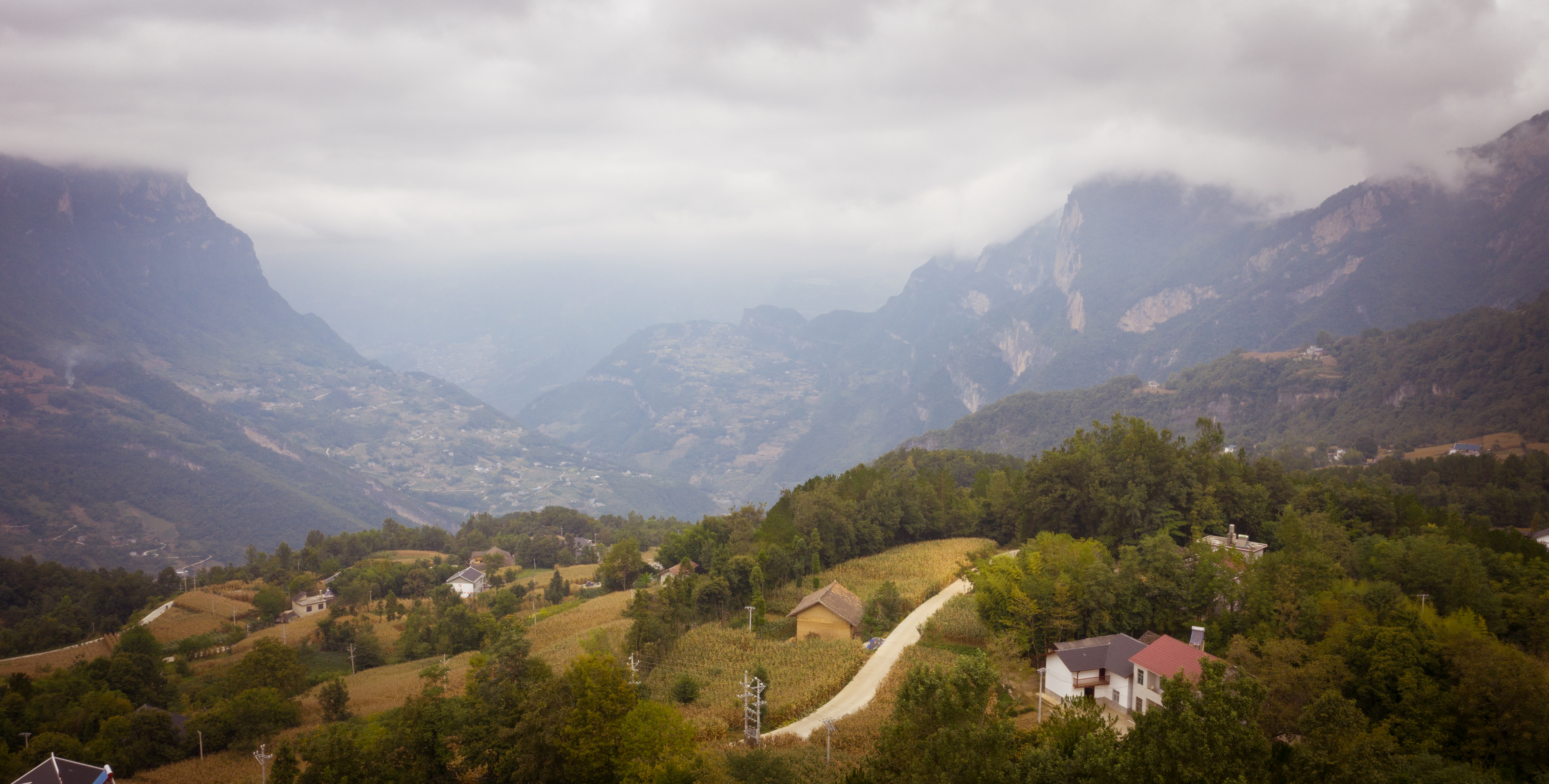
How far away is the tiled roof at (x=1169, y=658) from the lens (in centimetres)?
2636

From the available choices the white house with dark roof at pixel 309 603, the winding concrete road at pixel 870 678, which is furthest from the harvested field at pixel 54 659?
the winding concrete road at pixel 870 678

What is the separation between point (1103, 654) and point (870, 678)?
29.7ft

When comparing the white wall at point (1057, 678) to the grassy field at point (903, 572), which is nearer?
the white wall at point (1057, 678)

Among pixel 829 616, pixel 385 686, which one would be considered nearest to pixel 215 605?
pixel 385 686

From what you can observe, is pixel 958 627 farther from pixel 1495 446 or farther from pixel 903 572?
pixel 1495 446

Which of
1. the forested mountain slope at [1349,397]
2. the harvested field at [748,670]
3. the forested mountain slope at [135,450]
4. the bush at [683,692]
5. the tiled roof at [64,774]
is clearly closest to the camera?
the tiled roof at [64,774]

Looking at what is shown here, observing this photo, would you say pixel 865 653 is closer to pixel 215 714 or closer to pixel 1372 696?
pixel 1372 696

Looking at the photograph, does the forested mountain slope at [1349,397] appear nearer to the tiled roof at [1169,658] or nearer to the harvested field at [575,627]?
the tiled roof at [1169,658]

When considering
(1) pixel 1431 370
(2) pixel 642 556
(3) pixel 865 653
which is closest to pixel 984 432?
(1) pixel 1431 370

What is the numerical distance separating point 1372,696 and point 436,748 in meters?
30.2

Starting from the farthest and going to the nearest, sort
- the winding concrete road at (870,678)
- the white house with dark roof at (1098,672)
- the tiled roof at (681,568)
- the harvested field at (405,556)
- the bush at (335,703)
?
the harvested field at (405,556), the tiled roof at (681,568), the bush at (335,703), the white house with dark roof at (1098,672), the winding concrete road at (870,678)

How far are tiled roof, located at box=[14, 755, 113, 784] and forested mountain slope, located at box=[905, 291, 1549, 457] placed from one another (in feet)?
390

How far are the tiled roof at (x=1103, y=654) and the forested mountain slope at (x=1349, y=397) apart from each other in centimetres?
8525

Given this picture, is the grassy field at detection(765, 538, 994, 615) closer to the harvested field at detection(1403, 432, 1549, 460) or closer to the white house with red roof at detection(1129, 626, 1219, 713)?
the white house with red roof at detection(1129, 626, 1219, 713)
